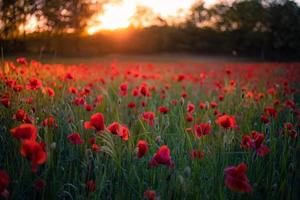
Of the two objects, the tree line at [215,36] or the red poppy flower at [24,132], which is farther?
the tree line at [215,36]

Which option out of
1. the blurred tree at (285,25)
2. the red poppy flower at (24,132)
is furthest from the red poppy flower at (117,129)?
the blurred tree at (285,25)

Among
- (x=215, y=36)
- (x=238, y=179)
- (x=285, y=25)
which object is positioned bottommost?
(x=238, y=179)

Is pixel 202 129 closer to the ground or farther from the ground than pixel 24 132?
closer to the ground

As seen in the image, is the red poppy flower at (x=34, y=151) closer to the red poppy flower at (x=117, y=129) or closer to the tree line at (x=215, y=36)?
the red poppy flower at (x=117, y=129)

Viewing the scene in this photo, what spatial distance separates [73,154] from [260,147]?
121cm

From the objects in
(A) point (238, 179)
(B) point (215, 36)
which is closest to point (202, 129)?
(A) point (238, 179)

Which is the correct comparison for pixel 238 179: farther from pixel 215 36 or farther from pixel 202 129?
pixel 215 36

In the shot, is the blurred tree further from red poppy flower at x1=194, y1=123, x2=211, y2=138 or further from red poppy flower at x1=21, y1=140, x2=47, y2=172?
red poppy flower at x1=21, y1=140, x2=47, y2=172

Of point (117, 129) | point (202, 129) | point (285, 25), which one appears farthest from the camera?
point (285, 25)

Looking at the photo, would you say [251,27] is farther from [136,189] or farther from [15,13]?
[136,189]

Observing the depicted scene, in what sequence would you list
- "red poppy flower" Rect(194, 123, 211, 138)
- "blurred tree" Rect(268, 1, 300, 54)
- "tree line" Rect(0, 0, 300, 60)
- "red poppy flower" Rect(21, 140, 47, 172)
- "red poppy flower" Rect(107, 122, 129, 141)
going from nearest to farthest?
"red poppy flower" Rect(21, 140, 47, 172) → "red poppy flower" Rect(107, 122, 129, 141) → "red poppy flower" Rect(194, 123, 211, 138) → "blurred tree" Rect(268, 1, 300, 54) → "tree line" Rect(0, 0, 300, 60)

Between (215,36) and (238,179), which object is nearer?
(238,179)

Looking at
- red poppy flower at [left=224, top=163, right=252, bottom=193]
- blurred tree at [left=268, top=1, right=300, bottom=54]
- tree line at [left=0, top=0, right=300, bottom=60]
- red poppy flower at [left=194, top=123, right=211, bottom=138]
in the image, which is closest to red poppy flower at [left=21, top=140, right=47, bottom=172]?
red poppy flower at [left=224, top=163, right=252, bottom=193]

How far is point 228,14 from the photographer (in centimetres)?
2236
